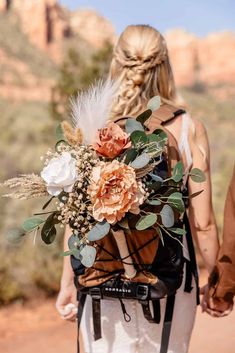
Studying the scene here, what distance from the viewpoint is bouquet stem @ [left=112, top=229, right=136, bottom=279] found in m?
2.68

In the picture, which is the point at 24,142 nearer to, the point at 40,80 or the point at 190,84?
the point at 40,80

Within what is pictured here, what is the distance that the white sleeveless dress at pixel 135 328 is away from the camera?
2.92m

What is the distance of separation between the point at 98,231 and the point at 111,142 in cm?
33

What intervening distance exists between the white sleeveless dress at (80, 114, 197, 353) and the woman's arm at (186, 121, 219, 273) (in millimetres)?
248

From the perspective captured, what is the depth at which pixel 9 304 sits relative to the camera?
297 inches

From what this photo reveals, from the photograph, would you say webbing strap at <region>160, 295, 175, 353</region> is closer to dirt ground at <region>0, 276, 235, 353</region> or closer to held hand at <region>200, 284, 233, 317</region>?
held hand at <region>200, 284, 233, 317</region>

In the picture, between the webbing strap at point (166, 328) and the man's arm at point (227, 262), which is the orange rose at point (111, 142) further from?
the webbing strap at point (166, 328)

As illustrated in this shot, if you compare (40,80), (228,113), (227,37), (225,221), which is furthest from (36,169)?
(227,37)

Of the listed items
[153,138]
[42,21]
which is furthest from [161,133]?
[42,21]

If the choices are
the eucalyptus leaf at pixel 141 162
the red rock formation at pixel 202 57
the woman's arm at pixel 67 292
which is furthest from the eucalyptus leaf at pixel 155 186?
the red rock formation at pixel 202 57

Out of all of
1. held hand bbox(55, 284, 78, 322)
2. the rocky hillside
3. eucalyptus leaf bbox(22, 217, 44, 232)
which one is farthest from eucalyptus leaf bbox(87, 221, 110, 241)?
the rocky hillside

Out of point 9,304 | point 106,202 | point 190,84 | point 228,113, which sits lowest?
point 9,304

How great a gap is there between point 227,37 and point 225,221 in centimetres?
7058

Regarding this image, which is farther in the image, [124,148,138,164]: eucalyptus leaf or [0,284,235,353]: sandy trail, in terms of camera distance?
Result: [0,284,235,353]: sandy trail
